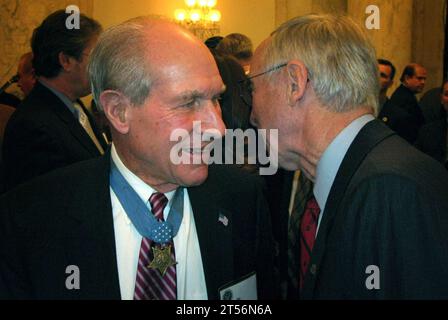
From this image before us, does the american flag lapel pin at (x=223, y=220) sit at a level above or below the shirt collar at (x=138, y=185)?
below

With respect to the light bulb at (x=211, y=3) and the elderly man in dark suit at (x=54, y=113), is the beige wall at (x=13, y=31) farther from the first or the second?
the light bulb at (x=211, y=3)

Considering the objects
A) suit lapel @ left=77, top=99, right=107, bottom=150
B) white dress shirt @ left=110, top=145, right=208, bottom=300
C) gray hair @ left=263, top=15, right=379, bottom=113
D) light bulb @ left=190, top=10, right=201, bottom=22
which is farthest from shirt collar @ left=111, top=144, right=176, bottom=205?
light bulb @ left=190, top=10, right=201, bottom=22

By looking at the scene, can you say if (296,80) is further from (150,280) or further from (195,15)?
(195,15)

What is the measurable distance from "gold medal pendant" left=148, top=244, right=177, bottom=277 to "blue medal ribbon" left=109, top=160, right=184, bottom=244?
27mm

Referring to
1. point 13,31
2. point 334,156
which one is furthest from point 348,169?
point 13,31

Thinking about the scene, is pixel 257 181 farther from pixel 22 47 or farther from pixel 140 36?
pixel 22 47

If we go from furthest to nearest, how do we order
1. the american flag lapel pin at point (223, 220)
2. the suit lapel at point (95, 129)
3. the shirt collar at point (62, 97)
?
the suit lapel at point (95, 129), the shirt collar at point (62, 97), the american flag lapel pin at point (223, 220)

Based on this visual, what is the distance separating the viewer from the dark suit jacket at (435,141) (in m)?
5.30

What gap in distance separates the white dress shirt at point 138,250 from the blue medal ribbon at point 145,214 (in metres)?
0.02

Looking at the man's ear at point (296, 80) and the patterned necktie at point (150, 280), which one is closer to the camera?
the patterned necktie at point (150, 280)

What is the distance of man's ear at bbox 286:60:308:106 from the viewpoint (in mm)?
2141

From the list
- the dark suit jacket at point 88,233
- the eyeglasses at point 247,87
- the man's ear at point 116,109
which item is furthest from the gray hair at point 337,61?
the man's ear at point 116,109

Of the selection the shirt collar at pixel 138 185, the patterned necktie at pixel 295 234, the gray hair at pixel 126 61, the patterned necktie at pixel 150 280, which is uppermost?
the gray hair at pixel 126 61
